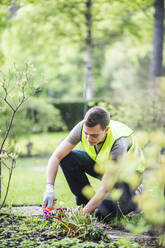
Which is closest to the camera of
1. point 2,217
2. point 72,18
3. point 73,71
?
point 2,217

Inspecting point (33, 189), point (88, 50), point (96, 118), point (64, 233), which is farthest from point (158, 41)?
point (88, 50)

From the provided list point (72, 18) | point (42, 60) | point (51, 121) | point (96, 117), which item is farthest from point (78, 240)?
point (42, 60)

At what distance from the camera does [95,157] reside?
312 centimetres

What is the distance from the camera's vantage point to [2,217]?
103 inches

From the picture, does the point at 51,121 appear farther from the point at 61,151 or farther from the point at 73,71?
the point at 73,71

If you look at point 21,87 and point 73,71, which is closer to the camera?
point 21,87

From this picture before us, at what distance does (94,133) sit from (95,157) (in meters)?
0.46

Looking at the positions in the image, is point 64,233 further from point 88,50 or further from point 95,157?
point 88,50

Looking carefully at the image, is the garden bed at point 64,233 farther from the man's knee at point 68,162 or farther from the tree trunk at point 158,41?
the tree trunk at point 158,41

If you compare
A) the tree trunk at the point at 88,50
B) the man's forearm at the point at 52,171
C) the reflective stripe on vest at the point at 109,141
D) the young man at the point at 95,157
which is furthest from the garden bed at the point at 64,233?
the tree trunk at the point at 88,50

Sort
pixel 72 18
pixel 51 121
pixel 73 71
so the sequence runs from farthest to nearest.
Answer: pixel 73 71
pixel 72 18
pixel 51 121

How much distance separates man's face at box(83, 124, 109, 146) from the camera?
107 inches

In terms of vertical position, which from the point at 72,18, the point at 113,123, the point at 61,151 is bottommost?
the point at 61,151

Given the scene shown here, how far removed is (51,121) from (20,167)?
11.0ft
